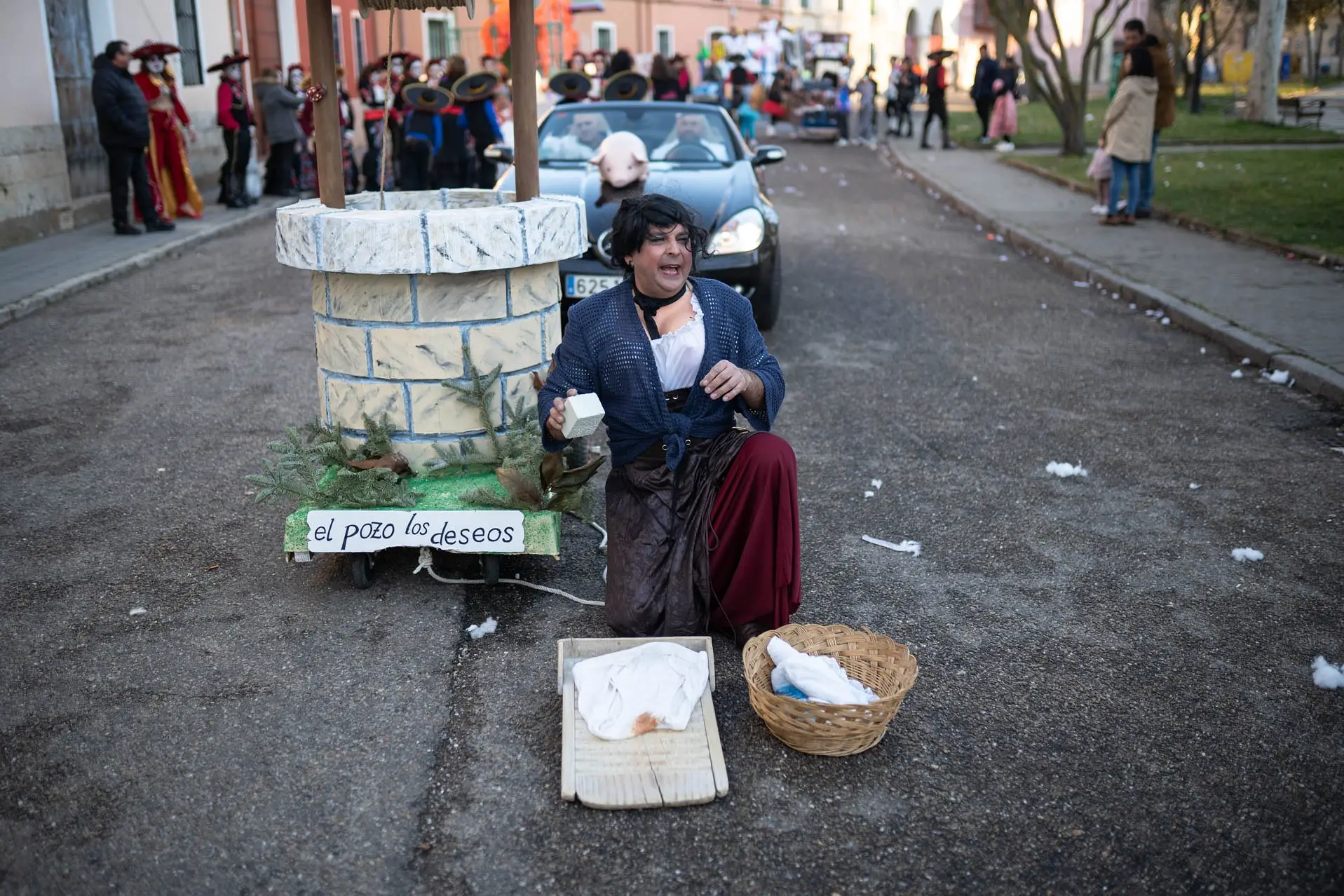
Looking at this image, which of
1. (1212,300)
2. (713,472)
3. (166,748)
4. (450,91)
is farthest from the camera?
(450,91)

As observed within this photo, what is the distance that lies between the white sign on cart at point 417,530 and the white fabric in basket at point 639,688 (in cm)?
80

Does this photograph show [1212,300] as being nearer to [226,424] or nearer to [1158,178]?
[226,424]

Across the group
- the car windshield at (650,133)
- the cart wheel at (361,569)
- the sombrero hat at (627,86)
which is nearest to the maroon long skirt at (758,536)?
the cart wheel at (361,569)

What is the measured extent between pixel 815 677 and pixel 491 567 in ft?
4.58

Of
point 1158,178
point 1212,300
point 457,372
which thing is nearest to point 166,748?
point 457,372

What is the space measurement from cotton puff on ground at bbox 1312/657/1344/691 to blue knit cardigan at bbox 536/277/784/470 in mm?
1853

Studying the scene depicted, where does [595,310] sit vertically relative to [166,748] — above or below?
above

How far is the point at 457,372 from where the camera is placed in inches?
169

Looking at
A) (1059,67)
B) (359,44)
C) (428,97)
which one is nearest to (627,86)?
(428,97)

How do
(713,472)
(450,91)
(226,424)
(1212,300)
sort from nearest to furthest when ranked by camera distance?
(713,472), (226,424), (1212,300), (450,91)

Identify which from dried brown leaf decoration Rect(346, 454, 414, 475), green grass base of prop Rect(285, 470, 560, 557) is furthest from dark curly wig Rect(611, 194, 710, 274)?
dried brown leaf decoration Rect(346, 454, 414, 475)

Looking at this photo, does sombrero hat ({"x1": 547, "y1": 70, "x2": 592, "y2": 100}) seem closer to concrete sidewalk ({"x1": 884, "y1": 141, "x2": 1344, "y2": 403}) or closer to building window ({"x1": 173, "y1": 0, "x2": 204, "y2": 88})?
concrete sidewalk ({"x1": 884, "y1": 141, "x2": 1344, "y2": 403})

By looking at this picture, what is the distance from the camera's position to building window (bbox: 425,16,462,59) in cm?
3525

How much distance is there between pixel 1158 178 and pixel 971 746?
14.9 metres
